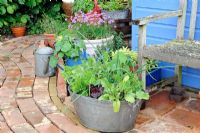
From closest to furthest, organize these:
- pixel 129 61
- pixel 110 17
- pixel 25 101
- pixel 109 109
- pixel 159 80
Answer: pixel 109 109
pixel 129 61
pixel 25 101
pixel 159 80
pixel 110 17

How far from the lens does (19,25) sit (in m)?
5.05

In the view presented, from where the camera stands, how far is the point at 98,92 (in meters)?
2.24

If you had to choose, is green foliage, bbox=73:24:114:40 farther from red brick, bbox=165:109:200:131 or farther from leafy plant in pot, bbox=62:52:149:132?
red brick, bbox=165:109:200:131

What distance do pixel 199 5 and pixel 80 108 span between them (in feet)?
4.40

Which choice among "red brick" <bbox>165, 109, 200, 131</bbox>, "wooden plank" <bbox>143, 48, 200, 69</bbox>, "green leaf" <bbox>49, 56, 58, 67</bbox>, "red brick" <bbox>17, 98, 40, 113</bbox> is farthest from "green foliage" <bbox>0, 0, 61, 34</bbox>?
"red brick" <bbox>165, 109, 200, 131</bbox>

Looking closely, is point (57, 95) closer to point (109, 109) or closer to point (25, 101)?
point (25, 101)

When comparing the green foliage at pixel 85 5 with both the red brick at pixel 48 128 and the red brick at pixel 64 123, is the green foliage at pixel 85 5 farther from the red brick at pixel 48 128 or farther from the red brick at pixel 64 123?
the red brick at pixel 48 128

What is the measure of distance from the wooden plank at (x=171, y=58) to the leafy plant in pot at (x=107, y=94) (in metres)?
0.19

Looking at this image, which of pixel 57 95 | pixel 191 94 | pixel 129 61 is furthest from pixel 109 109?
pixel 191 94

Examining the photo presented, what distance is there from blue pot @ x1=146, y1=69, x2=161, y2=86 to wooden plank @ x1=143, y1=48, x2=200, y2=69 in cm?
39

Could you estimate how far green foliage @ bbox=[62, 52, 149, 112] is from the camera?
2154mm

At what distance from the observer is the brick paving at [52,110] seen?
92.5 inches

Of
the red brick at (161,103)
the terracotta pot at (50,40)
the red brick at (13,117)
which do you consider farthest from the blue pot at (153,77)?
the terracotta pot at (50,40)

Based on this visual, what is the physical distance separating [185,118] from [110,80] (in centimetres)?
69
